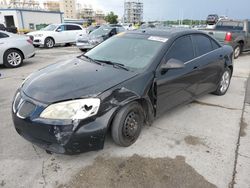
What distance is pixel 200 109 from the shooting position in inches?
176

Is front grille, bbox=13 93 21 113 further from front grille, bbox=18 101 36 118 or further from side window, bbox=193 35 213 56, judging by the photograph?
side window, bbox=193 35 213 56

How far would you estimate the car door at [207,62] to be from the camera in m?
4.14

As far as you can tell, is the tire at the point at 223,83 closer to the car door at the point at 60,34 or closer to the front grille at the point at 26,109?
the front grille at the point at 26,109

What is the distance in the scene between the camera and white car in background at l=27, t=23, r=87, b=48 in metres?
14.3

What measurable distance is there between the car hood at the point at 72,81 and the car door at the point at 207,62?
5.34 feet

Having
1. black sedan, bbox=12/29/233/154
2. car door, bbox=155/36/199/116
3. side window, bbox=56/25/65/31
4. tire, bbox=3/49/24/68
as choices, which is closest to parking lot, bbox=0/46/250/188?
black sedan, bbox=12/29/233/154

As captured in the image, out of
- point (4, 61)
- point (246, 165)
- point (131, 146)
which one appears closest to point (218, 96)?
point (246, 165)

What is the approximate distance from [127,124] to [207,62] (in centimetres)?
219

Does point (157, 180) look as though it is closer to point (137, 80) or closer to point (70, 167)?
point (70, 167)

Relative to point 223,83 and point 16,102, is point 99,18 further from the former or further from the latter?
point 16,102

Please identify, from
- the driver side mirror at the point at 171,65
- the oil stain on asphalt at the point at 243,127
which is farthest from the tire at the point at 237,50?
the driver side mirror at the point at 171,65

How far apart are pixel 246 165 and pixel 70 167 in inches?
83.0

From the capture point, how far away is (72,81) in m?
2.90

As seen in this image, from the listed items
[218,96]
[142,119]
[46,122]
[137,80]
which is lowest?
[218,96]
